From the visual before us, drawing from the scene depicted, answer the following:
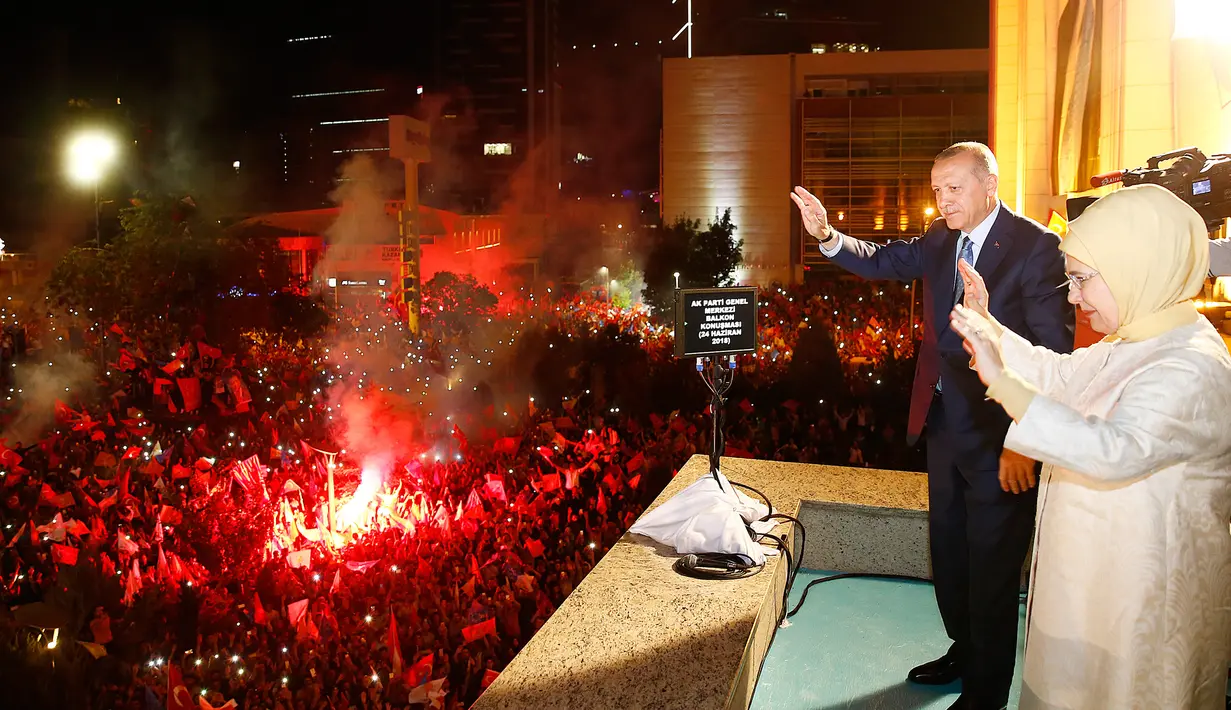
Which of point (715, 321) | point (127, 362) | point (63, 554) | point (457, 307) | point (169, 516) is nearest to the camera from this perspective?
point (715, 321)

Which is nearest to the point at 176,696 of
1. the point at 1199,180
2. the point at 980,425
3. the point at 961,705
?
the point at 961,705

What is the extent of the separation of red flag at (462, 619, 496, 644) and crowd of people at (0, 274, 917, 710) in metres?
0.01

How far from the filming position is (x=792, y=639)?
4039mm

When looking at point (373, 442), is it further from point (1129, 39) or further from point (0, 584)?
point (1129, 39)

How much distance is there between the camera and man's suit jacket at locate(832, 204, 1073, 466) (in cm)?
306

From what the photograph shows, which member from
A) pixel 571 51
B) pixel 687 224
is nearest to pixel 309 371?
pixel 687 224

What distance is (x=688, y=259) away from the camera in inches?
1576

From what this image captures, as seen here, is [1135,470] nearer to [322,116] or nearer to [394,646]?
[394,646]

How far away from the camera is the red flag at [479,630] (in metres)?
4.50

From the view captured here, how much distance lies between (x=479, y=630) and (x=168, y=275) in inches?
735

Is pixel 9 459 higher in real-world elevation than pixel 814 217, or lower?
lower

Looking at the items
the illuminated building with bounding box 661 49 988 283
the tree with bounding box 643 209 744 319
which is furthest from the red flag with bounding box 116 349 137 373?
the illuminated building with bounding box 661 49 988 283

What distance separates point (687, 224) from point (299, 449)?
1397 inches

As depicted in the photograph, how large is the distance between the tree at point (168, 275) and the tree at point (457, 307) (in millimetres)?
2918
